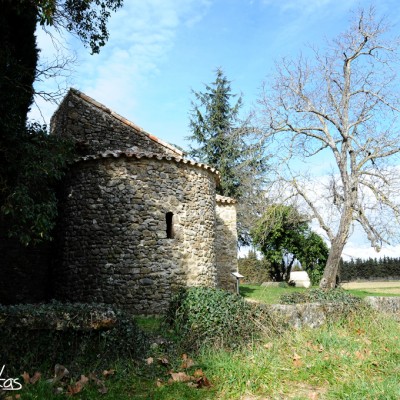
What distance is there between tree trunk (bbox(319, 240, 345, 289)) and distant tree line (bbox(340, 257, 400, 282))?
24188 millimetres

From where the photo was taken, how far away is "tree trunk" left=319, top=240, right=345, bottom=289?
44.5ft

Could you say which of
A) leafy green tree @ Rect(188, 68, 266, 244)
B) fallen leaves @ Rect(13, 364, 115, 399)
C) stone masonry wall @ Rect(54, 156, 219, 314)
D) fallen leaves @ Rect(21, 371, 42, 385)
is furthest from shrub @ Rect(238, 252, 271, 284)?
fallen leaves @ Rect(21, 371, 42, 385)

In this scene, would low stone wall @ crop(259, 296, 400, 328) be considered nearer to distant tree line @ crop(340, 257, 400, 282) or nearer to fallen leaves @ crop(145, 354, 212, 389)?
fallen leaves @ crop(145, 354, 212, 389)

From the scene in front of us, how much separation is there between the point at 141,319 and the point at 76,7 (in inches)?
322

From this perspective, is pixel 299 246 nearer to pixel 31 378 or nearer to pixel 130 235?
pixel 130 235

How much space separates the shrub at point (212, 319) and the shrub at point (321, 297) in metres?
2.33

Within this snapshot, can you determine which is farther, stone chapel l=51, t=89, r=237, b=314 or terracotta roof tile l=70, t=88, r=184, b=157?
terracotta roof tile l=70, t=88, r=184, b=157

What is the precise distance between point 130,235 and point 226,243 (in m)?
6.18

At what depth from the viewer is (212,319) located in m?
6.68

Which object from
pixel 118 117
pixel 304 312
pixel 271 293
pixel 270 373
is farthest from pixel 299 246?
pixel 270 373

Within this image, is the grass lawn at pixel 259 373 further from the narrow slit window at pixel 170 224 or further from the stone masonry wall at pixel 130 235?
the narrow slit window at pixel 170 224

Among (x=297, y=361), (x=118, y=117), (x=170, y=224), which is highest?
(x=118, y=117)

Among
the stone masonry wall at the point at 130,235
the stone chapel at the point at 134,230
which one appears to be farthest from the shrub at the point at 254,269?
the stone masonry wall at the point at 130,235

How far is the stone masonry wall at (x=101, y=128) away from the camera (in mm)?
13195
